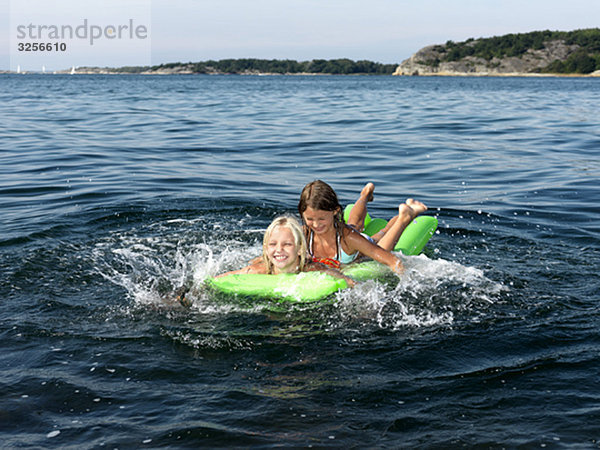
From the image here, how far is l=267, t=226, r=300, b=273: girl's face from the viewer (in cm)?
555

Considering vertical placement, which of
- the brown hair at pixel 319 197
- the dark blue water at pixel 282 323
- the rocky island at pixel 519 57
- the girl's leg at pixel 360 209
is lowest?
the dark blue water at pixel 282 323

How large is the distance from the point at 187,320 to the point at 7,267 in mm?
2422

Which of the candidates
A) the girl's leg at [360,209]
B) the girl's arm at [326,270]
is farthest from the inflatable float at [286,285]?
the girl's leg at [360,209]

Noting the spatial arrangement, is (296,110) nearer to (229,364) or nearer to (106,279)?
(106,279)

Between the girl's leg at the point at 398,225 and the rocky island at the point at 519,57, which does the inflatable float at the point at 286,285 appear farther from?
the rocky island at the point at 519,57

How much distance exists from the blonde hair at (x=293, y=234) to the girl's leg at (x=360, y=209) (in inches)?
48.8

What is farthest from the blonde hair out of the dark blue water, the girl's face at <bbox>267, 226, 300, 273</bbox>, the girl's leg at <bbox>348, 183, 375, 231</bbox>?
the girl's leg at <bbox>348, 183, 375, 231</bbox>

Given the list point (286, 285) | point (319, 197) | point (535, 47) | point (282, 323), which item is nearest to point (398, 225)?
point (319, 197)

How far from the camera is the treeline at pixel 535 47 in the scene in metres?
103

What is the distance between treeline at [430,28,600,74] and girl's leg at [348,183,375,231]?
107 m

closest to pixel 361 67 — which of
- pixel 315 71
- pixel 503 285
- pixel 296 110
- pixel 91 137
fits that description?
pixel 315 71

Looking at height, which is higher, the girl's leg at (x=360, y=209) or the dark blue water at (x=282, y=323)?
the girl's leg at (x=360, y=209)

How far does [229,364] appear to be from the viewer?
4277mm

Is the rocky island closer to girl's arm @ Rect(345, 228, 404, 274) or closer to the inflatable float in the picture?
girl's arm @ Rect(345, 228, 404, 274)
